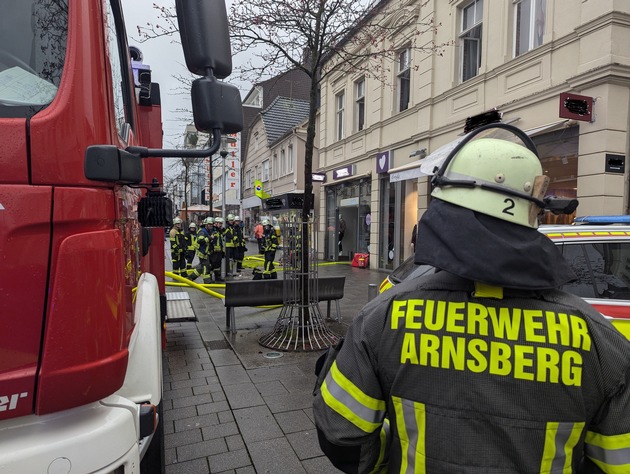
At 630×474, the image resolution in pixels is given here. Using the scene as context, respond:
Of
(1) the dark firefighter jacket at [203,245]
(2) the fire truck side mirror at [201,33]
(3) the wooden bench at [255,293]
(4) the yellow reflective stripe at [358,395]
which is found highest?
(2) the fire truck side mirror at [201,33]

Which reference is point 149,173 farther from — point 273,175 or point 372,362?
point 273,175

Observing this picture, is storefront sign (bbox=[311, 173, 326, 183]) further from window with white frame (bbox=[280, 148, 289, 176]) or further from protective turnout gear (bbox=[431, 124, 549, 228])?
protective turnout gear (bbox=[431, 124, 549, 228])

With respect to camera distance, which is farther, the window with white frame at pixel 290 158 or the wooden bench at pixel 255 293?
the window with white frame at pixel 290 158

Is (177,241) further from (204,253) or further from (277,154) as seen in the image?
(277,154)

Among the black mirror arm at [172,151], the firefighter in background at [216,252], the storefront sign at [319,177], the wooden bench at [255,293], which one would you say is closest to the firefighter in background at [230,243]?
the firefighter in background at [216,252]

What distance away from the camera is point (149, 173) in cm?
434

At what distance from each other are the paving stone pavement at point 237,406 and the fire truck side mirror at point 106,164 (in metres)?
2.34

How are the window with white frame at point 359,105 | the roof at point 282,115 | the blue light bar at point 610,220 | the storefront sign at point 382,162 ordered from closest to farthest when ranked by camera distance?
the blue light bar at point 610,220 < the storefront sign at point 382,162 < the window with white frame at point 359,105 < the roof at point 282,115

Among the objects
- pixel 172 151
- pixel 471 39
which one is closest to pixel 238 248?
pixel 471 39

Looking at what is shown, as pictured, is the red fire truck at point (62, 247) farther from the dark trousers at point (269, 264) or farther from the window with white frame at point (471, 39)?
the window with white frame at point (471, 39)

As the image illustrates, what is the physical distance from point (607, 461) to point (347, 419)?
67 cm

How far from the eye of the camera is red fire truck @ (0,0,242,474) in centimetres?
130

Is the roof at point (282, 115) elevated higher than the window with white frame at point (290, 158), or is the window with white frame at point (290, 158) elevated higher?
the roof at point (282, 115)

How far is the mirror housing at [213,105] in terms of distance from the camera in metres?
1.72
